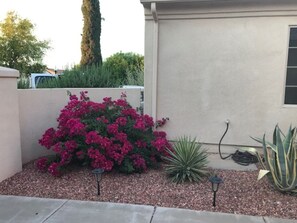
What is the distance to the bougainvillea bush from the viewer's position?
4719 millimetres

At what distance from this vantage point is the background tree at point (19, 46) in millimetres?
24347

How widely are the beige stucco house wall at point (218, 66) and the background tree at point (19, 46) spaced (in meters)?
20.7

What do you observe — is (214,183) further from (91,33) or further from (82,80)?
(91,33)

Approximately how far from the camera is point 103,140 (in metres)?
4.66

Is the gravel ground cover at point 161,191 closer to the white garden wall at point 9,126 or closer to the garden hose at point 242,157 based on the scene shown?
the white garden wall at point 9,126

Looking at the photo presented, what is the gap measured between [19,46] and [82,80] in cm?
2035

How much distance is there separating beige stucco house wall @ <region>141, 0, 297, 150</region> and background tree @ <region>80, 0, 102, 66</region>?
5.80m

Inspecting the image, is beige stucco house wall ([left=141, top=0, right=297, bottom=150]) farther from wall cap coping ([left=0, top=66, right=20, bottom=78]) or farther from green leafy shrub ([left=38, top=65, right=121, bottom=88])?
wall cap coping ([left=0, top=66, right=20, bottom=78])

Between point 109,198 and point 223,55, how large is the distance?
3718 millimetres

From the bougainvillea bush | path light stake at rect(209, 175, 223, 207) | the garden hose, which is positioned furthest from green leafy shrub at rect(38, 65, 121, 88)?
path light stake at rect(209, 175, 223, 207)

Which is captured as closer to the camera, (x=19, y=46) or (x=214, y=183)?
(x=214, y=183)

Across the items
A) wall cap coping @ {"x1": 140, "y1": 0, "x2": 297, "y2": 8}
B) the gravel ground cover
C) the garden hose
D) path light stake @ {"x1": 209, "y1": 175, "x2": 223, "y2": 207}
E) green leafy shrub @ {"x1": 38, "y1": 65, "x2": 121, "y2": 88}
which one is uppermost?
wall cap coping @ {"x1": 140, "y1": 0, "x2": 297, "y2": 8}

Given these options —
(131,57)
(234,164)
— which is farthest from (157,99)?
(131,57)

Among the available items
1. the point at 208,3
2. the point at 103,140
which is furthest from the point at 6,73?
the point at 208,3
